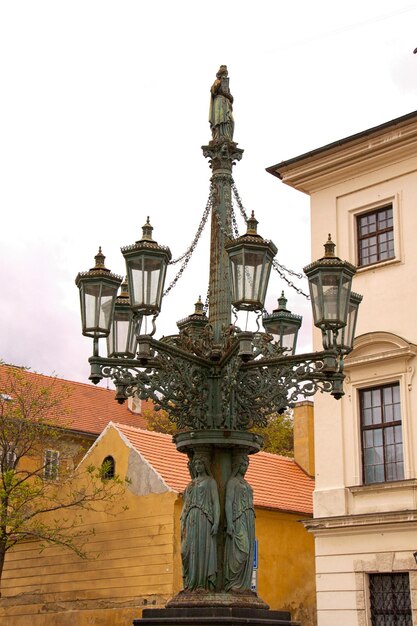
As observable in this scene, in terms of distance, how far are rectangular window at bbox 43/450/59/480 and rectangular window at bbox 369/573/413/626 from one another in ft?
30.1

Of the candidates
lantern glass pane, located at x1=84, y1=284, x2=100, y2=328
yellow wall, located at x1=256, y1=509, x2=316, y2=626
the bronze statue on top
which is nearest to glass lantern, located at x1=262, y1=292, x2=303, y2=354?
the bronze statue on top

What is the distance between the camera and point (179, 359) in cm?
744

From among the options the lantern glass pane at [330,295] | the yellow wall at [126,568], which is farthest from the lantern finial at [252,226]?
the yellow wall at [126,568]

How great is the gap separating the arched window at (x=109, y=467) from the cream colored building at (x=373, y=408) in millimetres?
5455

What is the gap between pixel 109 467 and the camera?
21.4m

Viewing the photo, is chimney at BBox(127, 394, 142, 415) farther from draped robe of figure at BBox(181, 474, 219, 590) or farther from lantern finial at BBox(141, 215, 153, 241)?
draped robe of figure at BBox(181, 474, 219, 590)

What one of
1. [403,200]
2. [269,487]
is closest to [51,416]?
[269,487]

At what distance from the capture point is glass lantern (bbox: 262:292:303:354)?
9570 millimetres

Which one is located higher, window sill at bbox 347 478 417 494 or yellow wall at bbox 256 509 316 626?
window sill at bbox 347 478 417 494

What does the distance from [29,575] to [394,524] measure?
1037 cm

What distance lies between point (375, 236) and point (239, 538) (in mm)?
12511

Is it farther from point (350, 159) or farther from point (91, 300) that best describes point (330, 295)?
point (350, 159)

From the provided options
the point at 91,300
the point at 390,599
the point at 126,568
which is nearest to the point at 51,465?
the point at 126,568

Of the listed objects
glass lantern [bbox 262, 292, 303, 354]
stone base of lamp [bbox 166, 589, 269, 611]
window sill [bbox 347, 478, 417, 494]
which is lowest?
stone base of lamp [bbox 166, 589, 269, 611]
